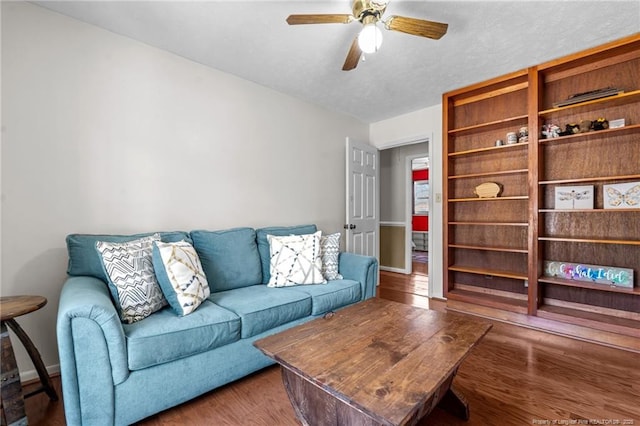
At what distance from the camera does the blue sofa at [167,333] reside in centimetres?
129

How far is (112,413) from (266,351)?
2.69 feet

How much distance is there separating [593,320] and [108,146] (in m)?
4.10

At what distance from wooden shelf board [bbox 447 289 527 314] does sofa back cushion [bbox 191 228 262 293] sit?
2209 millimetres

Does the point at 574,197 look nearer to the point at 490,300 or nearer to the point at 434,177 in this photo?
the point at 490,300

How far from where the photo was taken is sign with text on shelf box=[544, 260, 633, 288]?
7.84ft

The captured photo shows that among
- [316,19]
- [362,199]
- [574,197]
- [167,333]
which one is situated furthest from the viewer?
[362,199]

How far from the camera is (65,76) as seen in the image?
6.37 feet

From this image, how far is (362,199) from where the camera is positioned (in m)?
3.96

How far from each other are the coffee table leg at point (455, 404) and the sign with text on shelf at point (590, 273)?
1945mm

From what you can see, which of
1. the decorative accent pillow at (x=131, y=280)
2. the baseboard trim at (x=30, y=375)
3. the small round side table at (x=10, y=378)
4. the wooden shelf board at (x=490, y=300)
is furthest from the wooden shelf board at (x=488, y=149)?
the baseboard trim at (x=30, y=375)

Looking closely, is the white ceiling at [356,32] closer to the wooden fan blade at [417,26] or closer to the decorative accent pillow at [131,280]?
the wooden fan blade at [417,26]

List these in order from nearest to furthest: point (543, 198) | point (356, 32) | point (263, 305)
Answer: point (263, 305) → point (356, 32) → point (543, 198)

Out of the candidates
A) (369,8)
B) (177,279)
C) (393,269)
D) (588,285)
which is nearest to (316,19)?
(369,8)

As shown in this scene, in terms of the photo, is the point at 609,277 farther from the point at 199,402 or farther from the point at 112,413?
the point at 112,413
